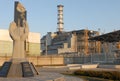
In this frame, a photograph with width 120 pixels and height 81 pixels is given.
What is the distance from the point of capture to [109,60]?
2544 inches

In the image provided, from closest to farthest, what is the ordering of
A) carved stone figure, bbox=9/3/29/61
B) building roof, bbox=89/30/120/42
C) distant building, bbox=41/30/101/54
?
carved stone figure, bbox=9/3/29/61 → building roof, bbox=89/30/120/42 → distant building, bbox=41/30/101/54

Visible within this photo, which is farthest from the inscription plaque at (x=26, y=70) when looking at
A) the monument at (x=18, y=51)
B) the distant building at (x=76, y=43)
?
the distant building at (x=76, y=43)

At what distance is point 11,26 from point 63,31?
110m

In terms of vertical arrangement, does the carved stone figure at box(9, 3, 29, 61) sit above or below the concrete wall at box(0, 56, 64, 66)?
above

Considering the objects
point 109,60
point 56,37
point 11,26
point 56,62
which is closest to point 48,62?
point 56,62

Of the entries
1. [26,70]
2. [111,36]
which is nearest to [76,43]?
[111,36]

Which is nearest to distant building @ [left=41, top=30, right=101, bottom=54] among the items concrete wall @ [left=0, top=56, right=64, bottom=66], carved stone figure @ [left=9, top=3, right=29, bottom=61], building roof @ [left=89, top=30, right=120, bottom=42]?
building roof @ [left=89, top=30, right=120, bottom=42]

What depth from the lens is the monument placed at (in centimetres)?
1950

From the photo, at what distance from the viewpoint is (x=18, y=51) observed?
820 inches

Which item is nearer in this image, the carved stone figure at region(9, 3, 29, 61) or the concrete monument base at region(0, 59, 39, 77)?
the concrete monument base at region(0, 59, 39, 77)

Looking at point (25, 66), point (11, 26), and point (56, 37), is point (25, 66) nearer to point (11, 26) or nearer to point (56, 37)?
point (11, 26)

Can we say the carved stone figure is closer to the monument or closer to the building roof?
the monument

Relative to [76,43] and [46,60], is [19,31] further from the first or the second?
[76,43]

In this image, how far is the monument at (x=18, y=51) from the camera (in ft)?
64.0
